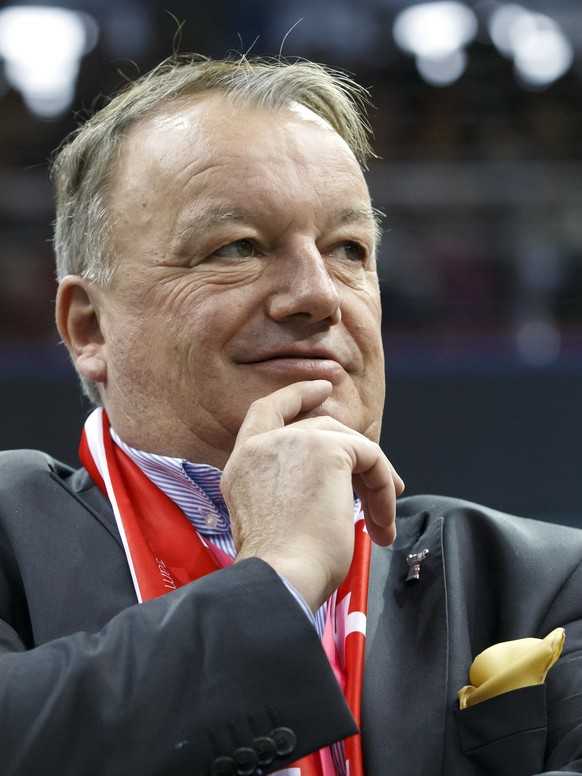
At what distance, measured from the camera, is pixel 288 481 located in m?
1.51

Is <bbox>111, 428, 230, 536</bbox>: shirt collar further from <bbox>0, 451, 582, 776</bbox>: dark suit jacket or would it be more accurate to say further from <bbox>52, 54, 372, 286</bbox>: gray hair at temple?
<bbox>52, 54, 372, 286</bbox>: gray hair at temple

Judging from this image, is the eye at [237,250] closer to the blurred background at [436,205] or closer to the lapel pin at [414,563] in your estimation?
the lapel pin at [414,563]

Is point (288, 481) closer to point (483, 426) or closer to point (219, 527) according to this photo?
point (219, 527)

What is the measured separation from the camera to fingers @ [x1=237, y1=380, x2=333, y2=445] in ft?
5.30

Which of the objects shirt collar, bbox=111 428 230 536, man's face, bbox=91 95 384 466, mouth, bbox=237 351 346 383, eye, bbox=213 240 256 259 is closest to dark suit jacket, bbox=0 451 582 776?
shirt collar, bbox=111 428 230 536

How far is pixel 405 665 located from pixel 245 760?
0.48 metres

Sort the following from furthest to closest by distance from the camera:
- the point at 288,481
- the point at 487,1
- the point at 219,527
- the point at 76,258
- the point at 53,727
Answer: the point at 487,1 → the point at 76,258 → the point at 219,527 → the point at 288,481 → the point at 53,727

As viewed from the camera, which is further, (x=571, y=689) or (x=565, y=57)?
(x=565, y=57)

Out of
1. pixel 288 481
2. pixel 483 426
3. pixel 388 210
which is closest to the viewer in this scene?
pixel 288 481

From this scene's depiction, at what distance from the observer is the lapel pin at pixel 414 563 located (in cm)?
182

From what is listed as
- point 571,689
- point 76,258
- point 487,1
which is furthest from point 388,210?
point 571,689

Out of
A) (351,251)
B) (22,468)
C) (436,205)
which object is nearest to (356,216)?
(351,251)

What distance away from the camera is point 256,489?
60.1 inches

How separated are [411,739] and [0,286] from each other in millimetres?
3659
